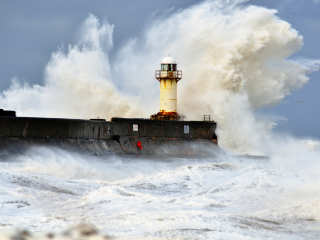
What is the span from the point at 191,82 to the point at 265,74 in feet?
15.5

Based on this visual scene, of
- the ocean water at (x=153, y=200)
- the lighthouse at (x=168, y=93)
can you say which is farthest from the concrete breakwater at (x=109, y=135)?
the lighthouse at (x=168, y=93)

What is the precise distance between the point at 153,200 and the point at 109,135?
977cm

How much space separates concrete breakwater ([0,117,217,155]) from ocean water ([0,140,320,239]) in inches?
26.8

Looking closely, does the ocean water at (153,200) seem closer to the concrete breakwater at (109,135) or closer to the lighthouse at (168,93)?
the concrete breakwater at (109,135)

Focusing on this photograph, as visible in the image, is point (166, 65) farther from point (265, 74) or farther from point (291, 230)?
point (291, 230)

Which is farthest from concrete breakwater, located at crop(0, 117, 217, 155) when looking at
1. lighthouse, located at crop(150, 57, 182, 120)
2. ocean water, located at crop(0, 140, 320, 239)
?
lighthouse, located at crop(150, 57, 182, 120)

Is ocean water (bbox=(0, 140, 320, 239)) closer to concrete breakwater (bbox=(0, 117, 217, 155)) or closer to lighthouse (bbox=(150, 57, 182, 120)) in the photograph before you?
concrete breakwater (bbox=(0, 117, 217, 155))

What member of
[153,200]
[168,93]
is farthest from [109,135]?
[153,200]

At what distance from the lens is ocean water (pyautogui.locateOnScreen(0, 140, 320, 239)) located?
7.15 metres

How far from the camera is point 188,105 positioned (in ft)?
98.4

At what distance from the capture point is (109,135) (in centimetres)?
1961

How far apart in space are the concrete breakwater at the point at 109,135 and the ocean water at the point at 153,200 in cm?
68

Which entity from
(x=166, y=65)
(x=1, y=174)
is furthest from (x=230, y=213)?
(x=166, y=65)

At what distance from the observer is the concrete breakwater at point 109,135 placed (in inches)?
630
